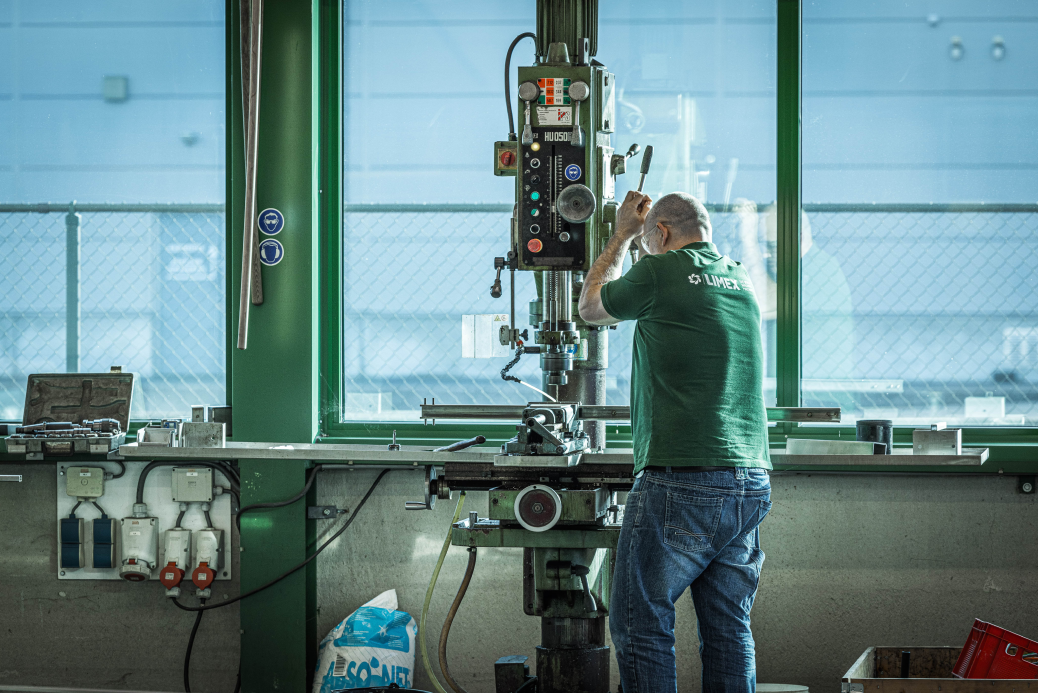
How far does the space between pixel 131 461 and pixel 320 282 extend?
36.1 inches

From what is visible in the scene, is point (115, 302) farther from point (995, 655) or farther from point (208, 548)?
point (995, 655)

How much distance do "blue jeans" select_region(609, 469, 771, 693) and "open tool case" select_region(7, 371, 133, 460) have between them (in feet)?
5.93

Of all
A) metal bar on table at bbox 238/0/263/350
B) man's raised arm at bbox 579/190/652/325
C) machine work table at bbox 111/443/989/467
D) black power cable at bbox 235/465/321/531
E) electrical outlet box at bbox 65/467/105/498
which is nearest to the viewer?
man's raised arm at bbox 579/190/652/325

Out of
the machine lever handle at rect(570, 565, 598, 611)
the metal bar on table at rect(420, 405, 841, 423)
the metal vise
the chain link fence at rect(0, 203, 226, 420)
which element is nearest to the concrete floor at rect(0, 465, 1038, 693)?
the chain link fence at rect(0, 203, 226, 420)

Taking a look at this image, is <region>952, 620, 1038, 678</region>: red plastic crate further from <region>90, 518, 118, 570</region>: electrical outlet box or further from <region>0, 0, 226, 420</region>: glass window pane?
<region>90, 518, 118, 570</region>: electrical outlet box

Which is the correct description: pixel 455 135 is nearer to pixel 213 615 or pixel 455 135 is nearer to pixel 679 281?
pixel 679 281

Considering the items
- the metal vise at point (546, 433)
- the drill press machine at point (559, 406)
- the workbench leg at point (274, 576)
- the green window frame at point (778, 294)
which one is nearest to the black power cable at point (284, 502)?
the workbench leg at point (274, 576)

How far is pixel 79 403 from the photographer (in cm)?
320

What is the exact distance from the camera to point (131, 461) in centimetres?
330

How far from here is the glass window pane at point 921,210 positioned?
3.23m

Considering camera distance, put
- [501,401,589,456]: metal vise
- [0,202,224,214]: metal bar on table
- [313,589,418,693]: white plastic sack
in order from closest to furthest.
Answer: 1. [501,401,589,456]: metal vise
2. [313,589,418,693]: white plastic sack
3. [0,202,224,214]: metal bar on table

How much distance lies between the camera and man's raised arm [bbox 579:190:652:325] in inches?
92.0

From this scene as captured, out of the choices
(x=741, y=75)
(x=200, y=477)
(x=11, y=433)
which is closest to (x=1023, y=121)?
(x=741, y=75)

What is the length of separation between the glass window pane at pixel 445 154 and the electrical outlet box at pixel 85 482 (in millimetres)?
879
